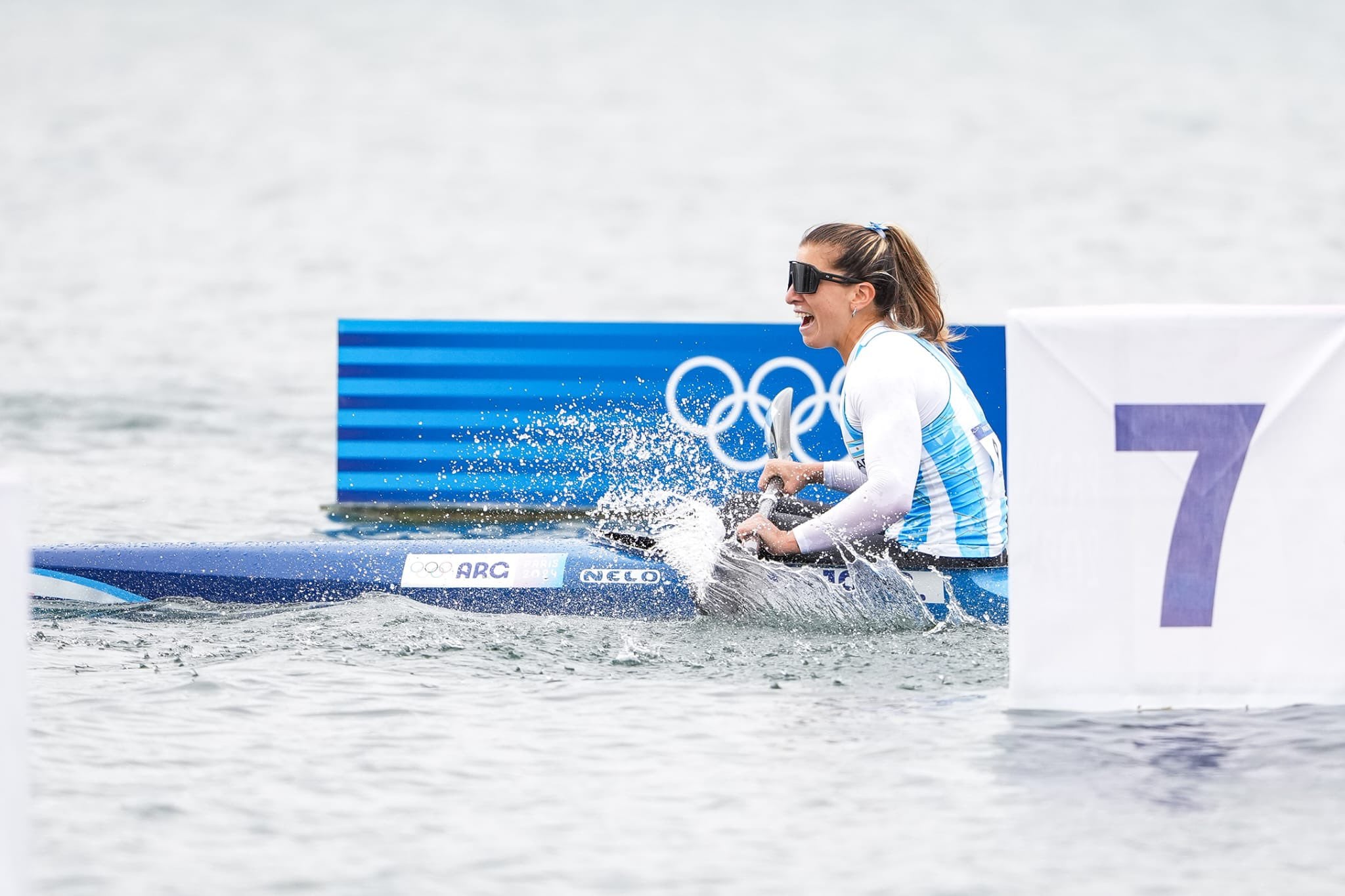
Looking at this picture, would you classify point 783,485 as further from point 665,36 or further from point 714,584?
point 665,36

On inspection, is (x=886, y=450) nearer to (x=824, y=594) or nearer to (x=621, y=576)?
(x=824, y=594)

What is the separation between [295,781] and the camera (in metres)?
4.56

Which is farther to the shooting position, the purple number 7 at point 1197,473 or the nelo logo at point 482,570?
the nelo logo at point 482,570

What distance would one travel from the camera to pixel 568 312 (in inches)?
906

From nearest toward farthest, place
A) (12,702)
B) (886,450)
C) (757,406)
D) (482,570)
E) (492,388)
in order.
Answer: (12,702), (886,450), (482,570), (757,406), (492,388)

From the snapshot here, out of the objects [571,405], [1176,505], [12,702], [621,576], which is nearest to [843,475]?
[621,576]

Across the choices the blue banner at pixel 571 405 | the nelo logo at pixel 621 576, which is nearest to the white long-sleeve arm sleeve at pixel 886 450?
the nelo logo at pixel 621 576

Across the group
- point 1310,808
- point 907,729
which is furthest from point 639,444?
point 1310,808

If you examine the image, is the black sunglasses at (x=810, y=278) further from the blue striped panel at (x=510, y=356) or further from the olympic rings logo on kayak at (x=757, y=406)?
the blue striped panel at (x=510, y=356)

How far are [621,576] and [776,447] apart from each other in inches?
29.8

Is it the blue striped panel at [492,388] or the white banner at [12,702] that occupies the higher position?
the blue striped panel at [492,388]

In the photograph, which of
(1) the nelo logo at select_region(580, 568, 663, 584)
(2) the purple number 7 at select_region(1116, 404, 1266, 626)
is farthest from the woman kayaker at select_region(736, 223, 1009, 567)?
(2) the purple number 7 at select_region(1116, 404, 1266, 626)

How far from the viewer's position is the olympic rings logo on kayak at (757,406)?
9156 mm

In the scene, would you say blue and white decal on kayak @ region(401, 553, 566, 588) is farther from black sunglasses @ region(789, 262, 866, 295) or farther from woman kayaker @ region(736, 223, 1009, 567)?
black sunglasses @ region(789, 262, 866, 295)
